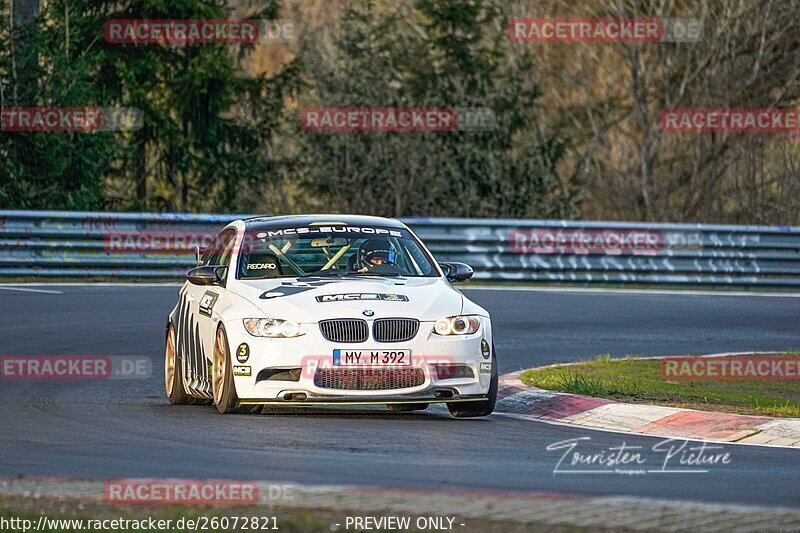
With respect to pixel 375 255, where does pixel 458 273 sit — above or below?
below

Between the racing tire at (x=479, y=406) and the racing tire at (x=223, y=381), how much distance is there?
1488 millimetres

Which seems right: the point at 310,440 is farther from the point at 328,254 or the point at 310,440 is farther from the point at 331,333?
the point at 328,254

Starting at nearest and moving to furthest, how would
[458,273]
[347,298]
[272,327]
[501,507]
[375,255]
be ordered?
1. [501,507]
2. [272,327]
3. [347,298]
4. [375,255]
5. [458,273]

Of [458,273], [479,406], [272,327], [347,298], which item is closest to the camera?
[272,327]

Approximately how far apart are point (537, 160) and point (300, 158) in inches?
204

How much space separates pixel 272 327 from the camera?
38.9ft

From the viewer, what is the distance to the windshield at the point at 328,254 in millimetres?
12898

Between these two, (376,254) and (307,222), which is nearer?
(376,254)

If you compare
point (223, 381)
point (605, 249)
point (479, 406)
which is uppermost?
point (223, 381)

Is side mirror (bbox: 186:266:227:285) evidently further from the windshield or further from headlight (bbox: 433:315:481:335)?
headlight (bbox: 433:315:481:335)

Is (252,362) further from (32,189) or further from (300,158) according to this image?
(300,158)

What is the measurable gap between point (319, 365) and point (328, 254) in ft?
5.35

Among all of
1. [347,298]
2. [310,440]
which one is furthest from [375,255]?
[310,440]

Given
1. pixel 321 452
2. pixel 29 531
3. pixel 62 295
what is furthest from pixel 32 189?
pixel 29 531
